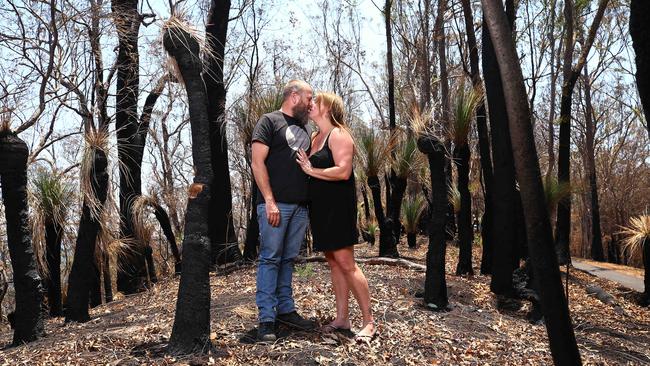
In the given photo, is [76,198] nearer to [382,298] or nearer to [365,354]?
[382,298]

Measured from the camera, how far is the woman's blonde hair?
544 centimetres

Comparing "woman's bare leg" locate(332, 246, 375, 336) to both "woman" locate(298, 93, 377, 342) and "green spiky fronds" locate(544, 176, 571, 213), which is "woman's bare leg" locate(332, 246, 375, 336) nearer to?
"woman" locate(298, 93, 377, 342)

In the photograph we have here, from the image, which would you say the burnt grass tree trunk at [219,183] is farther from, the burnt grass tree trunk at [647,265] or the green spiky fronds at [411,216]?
the burnt grass tree trunk at [647,265]

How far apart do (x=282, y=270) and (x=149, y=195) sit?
246 inches

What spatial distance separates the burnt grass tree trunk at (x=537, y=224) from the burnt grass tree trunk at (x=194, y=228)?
7.50ft

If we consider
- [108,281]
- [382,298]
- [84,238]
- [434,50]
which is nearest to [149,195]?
[108,281]

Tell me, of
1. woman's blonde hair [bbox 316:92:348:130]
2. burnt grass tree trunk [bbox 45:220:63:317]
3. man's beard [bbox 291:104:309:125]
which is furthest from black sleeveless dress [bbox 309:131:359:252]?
burnt grass tree trunk [bbox 45:220:63:317]

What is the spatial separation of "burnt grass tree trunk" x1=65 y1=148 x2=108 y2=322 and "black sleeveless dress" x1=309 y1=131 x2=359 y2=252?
2.71m

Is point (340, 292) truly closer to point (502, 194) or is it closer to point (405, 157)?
point (502, 194)

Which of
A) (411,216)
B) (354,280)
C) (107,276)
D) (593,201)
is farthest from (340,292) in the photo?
(593,201)

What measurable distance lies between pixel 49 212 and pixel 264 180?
4.33 meters

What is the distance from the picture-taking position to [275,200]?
17.1ft

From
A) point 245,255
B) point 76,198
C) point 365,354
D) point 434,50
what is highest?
point 434,50

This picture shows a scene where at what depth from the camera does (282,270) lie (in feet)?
17.8
